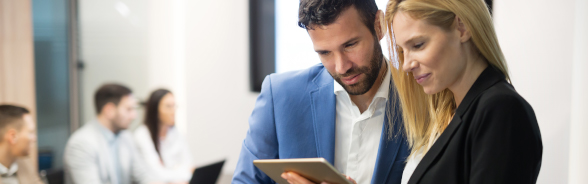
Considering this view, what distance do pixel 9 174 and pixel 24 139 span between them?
234 mm

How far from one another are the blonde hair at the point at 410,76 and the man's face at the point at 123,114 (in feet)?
8.67

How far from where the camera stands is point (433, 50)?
0.96m

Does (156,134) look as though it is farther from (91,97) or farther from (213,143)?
(91,97)

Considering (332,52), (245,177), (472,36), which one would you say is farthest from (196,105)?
(472,36)

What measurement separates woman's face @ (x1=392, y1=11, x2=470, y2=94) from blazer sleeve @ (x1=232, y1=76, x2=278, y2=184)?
66 cm

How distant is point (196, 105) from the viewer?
147 inches

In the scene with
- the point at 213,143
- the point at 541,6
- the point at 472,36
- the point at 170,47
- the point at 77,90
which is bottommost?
the point at 213,143

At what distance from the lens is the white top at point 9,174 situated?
2.79m

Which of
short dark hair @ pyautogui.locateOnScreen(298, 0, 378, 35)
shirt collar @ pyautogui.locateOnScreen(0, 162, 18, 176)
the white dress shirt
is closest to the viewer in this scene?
short dark hair @ pyautogui.locateOnScreen(298, 0, 378, 35)

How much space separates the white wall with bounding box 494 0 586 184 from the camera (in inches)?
70.2

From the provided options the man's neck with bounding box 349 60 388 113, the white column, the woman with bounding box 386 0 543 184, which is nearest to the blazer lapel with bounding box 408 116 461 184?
the woman with bounding box 386 0 543 184

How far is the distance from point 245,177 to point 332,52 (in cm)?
54

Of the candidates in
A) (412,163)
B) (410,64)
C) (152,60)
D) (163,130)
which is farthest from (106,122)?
(410,64)

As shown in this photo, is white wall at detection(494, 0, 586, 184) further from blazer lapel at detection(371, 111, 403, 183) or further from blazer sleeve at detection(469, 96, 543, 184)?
blazer sleeve at detection(469, 96, 543, 184)
